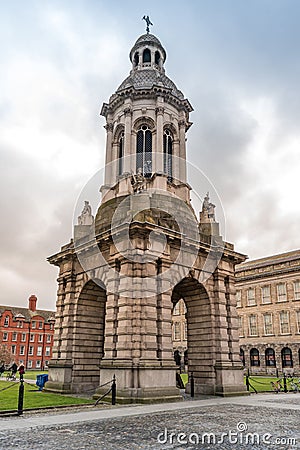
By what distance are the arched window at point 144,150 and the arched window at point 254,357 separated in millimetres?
37934

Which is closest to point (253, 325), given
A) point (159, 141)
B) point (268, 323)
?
point (268, 323)

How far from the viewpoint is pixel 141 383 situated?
18078 millimetres

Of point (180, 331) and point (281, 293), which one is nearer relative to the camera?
point (281, 293)

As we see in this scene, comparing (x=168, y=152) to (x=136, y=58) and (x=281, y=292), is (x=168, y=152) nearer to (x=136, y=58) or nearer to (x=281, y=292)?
(x=136, y=58)

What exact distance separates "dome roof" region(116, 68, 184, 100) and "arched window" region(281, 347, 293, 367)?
121 feet

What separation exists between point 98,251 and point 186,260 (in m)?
5.03

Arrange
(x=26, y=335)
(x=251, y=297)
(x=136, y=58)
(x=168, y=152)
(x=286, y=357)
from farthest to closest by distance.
Answer: (x=26, y=335)
(x=251, y=297)
(x=286, y=357)
(x=136, y=58)
(x=168, y=152)

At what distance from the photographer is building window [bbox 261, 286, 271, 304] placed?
2164 inches

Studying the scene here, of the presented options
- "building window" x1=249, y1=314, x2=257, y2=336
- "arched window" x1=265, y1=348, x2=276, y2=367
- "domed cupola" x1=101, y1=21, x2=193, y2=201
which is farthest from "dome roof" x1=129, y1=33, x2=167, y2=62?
"arched window" x1=265, y1=348, x2=276, y2=367

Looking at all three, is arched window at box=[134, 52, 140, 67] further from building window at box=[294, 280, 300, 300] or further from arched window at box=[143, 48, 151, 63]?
building window at box=[294, 280, 300, 300]

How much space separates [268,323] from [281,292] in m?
4.72

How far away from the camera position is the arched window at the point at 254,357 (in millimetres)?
54612

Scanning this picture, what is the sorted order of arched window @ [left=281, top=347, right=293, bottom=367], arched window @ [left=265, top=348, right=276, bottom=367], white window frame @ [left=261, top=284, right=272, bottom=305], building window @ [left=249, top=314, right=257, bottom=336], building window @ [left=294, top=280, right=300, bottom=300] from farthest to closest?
building window @ [left=249, top=314, right=257, bottom=336], white window frame @ [left=261, top=284, right=272, bottom=305], arched window @ [left=265, top=348, right=276, bottom=367], building window @ [left=294, top=280, right=300, bottom=300], arched window @ [left=281, top=347, right=293, bottom=367]

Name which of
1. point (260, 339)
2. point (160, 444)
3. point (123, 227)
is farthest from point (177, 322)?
point (160, 444)
